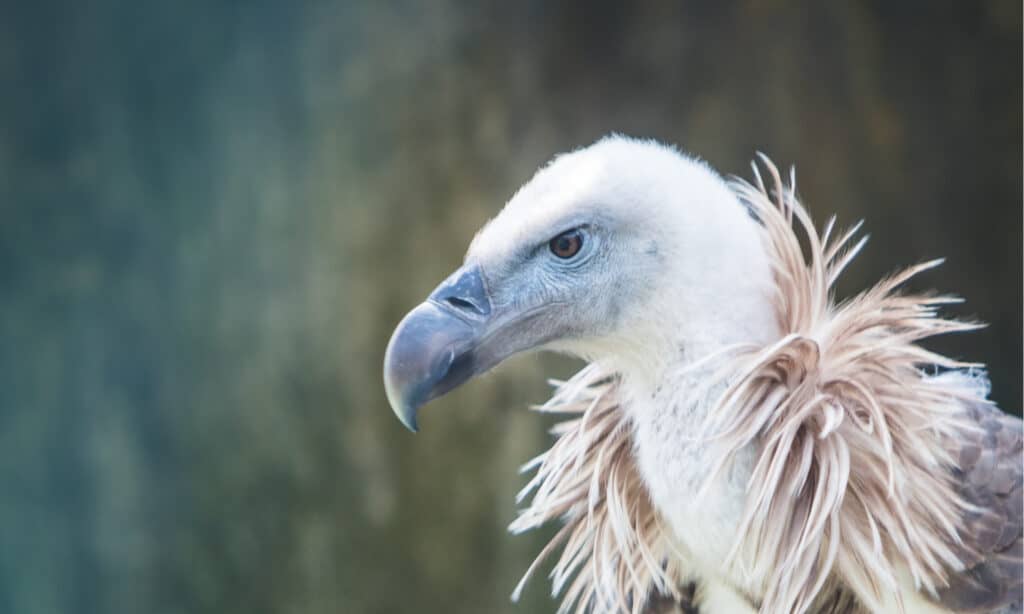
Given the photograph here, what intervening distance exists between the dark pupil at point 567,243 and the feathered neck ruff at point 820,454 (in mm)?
224

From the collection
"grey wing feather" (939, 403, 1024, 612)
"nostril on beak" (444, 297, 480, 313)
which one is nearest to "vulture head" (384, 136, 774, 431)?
"nostril on beak" (444, 297, 480, 313)

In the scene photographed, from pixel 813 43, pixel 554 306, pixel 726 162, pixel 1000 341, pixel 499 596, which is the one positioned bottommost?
pixel 499 596

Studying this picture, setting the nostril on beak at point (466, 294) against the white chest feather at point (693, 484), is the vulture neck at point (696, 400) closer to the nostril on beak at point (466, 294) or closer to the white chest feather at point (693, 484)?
the white chest feather at point (693, 484)

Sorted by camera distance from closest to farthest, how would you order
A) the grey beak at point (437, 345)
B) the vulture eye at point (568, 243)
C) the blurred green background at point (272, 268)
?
the grey beak at point (437, 345), the vulture eye at point (568, 243), the blurred green background at point (272, 268)

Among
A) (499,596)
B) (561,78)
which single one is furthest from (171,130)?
(499,596)

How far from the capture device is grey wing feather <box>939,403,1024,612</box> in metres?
1.40

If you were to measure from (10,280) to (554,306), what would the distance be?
10.3 ft

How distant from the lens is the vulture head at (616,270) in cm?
139

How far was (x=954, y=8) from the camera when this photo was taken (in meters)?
3.25

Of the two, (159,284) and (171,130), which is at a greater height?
(171,130)

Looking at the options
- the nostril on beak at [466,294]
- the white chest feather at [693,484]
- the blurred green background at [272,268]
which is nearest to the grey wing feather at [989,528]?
the white chest feather at [693,484]

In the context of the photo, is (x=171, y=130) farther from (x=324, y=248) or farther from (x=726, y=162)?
(x=726, y=162)

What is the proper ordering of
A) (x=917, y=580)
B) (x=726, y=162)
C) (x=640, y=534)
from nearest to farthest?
(x=917, y=580) < (x=640, y=534) < (x=726, y=162)

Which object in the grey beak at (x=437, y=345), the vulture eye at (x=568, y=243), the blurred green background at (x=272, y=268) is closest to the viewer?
the grey beak at (x=437, y=345)
